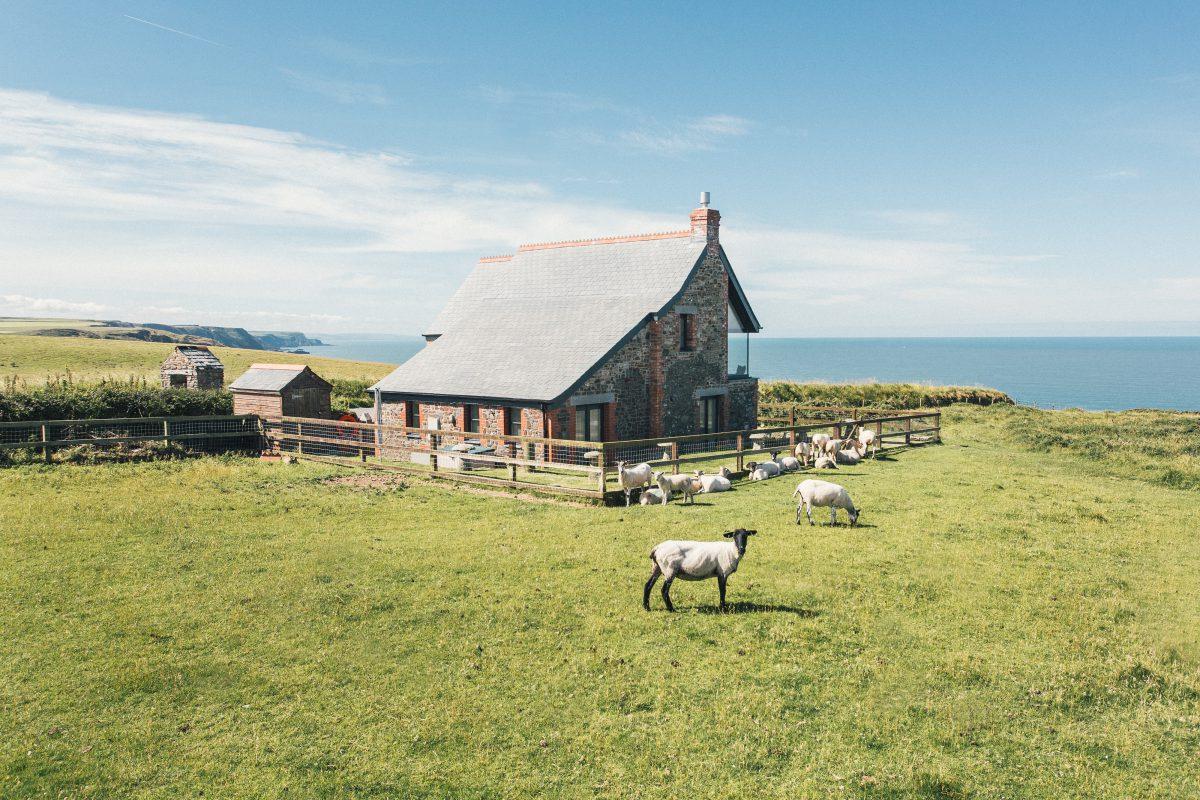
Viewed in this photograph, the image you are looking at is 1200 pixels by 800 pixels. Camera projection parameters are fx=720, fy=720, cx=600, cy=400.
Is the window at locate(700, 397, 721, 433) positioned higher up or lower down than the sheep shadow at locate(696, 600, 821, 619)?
higher up

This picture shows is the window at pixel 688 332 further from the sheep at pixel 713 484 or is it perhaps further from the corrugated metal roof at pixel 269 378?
the corrugated metal roof at pixel 269 378

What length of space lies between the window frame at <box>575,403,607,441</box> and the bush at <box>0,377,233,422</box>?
52.5ft

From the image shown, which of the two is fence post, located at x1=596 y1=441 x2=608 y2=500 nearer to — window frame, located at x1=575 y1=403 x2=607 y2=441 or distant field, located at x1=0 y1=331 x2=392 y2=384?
window frame, located at x1=575 y1=403 x2=607 y2=441

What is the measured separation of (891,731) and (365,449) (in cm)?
2592

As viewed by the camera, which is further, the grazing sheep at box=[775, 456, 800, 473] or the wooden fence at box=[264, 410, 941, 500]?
the grazing sheep at box=[775, 456, 800, 473]

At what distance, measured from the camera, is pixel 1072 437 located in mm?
32844

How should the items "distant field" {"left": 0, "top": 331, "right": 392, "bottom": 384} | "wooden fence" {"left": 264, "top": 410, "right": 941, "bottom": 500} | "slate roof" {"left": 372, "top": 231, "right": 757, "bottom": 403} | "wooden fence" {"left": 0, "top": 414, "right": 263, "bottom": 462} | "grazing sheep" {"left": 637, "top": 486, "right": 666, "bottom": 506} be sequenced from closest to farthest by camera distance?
"grazing sheep" {"left": 637, "top": 486, "right": 666, "bottom": 506}, "wooden fence" {"left": 264, "top": 410, "right": 941, "bottom": 500}, "wooden fence" {"left": 0, "top": 414, "right": 263, "bottom": 462}, "slate roof" {"left": 372, "top": 231, "right": 757, "bottom": 403}, "distant field" {"left": 0, "top": 331, "right": 392, "bottom": 384}

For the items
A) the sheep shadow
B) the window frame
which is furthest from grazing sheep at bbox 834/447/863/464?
the sheep shadow

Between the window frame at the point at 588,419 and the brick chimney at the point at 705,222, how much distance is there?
30.4 ft

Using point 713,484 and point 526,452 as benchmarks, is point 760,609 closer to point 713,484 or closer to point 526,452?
point 713,484

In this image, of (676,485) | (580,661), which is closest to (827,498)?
(676,485)

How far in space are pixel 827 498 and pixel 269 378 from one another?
78.8 ft

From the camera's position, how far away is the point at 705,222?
31.0 metres

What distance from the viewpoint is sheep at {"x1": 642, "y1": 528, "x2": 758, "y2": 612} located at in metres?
10.6
